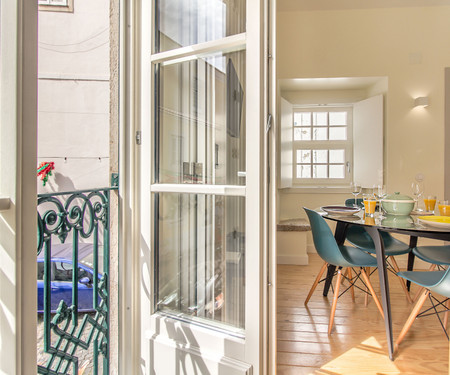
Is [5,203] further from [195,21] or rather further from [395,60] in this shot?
[395,60]

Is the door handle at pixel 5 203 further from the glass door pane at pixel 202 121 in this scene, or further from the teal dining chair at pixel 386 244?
the teal dining chair at pixel 386 244

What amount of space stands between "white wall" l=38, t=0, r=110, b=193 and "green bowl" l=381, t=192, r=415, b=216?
80.1 inches

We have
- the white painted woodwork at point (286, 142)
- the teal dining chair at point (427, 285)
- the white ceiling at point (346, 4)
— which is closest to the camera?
the teal dining chair at point (427, 285)

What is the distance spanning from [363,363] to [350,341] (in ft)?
0.73

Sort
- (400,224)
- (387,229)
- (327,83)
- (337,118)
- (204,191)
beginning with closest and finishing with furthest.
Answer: (204,191) < (387,229) < (400,224) < (327,83) < (337,118)

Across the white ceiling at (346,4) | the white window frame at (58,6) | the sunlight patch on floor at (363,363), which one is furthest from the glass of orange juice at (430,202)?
the white window frame at (58,6)

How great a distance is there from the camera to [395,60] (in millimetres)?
3736

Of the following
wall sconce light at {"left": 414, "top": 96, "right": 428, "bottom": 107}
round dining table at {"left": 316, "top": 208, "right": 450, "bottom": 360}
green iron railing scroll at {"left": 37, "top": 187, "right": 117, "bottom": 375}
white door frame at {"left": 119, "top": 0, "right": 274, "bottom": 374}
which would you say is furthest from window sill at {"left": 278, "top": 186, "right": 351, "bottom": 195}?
green iron railing scroll at {"left": 37, "top": 187, "right": 117, "bottom": 375}

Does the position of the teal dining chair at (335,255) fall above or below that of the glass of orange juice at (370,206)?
below

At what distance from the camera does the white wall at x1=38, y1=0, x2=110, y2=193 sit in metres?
1.64

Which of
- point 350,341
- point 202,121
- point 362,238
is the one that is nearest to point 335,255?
point 350,341

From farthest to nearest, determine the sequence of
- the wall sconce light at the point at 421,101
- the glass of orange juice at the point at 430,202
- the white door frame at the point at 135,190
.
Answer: the wall sconce light at the point at 421,101 < the glass of orange juice at the point at 430,202 < the white door frame at the point at 135,190

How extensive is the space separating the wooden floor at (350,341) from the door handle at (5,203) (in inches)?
62.1

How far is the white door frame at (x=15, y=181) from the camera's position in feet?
2.80
